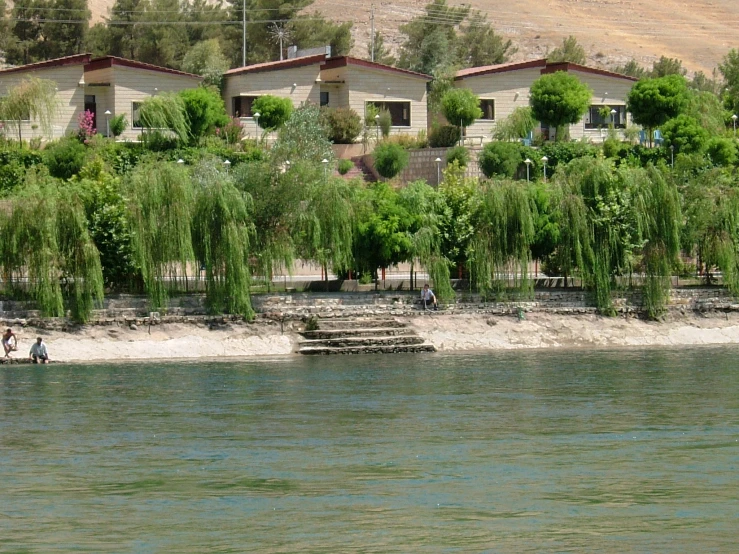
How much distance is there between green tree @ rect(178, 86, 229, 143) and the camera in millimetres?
68188

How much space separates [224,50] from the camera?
103938 millimetres

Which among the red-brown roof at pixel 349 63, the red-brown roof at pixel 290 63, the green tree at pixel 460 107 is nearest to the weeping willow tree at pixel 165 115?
the red-brown roof at pixel 290 63

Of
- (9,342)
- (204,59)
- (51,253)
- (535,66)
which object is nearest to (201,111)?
(535,66)

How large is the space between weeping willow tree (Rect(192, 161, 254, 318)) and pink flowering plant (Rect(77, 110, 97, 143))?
20682 mm

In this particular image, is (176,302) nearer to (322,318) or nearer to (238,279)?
(238,279)


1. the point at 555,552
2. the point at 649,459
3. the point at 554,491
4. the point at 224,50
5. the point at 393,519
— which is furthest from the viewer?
the point at 224,50

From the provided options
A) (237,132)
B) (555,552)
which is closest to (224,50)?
(237,132)

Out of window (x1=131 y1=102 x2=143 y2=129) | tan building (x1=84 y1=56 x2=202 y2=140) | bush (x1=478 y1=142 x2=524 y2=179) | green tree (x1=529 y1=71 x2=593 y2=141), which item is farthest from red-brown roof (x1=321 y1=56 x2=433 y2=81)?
window (x1=131 y1=102 x2=143 y2=129)

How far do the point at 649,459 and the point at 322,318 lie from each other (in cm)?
2369

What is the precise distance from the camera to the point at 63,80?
233ft

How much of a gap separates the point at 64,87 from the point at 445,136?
2040 cm

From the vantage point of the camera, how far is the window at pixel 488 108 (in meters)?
79.0

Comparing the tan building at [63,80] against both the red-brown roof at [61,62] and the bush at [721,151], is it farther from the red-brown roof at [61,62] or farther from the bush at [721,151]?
the bush at [721,151]

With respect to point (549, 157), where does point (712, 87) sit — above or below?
above
